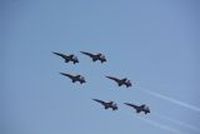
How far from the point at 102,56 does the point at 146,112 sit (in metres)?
5.11

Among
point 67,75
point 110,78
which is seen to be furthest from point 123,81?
point 67,75

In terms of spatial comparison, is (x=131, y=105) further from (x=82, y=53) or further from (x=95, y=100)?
(x=82, y=53)

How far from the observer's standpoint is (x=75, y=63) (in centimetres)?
3884

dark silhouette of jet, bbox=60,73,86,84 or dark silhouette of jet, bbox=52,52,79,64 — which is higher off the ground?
dark silhouette of jet, bbox=52,52,79,64

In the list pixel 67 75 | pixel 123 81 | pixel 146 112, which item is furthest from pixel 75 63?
pixel 146 112

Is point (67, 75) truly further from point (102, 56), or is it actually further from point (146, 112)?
point (146, 112)

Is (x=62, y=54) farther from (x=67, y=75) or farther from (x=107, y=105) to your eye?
(x=107, y=105)

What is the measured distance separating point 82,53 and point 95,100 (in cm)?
361

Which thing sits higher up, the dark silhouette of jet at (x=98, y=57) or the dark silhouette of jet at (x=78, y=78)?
the dark silhouette of jet at (x=98, y=57)

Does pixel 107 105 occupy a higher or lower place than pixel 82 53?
lower

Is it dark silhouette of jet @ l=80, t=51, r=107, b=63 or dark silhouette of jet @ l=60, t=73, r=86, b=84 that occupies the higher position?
dark silhouette of jet @ l=80, t=51, r=107, b=63

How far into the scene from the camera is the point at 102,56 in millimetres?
38500

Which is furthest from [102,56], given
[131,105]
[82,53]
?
[131,105]

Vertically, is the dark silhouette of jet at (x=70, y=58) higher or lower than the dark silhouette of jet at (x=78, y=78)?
higher
